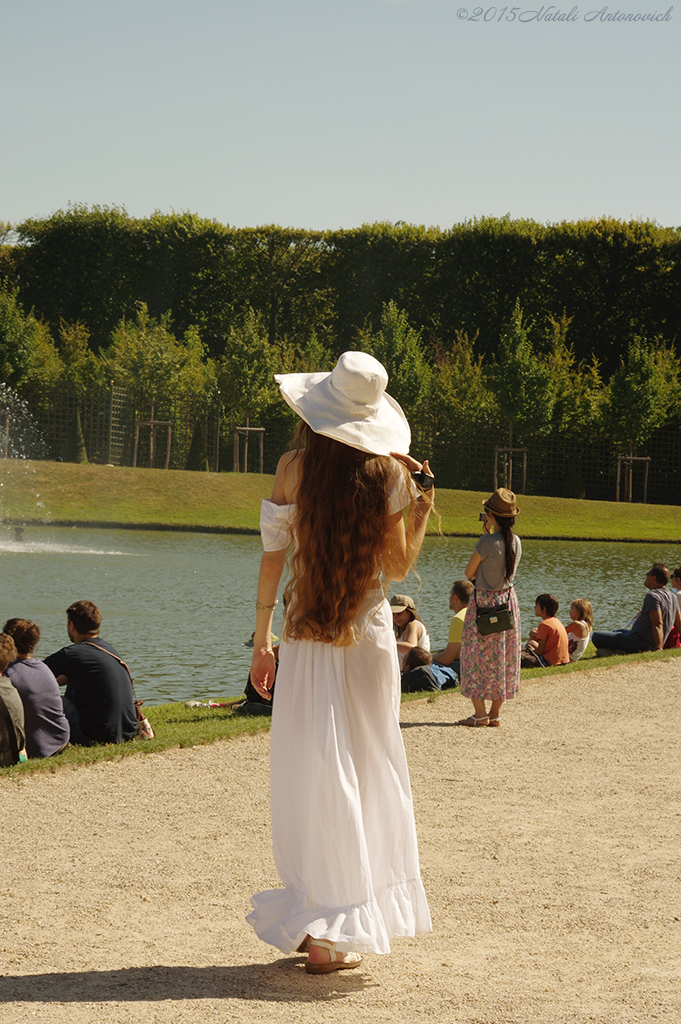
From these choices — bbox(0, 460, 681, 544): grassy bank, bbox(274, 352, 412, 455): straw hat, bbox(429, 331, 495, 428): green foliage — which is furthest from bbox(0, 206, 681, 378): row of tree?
bbox(274, 352, 412, 455): straw hat

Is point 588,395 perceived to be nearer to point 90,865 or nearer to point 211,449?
point 211,449

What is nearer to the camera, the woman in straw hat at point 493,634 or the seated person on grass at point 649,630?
the woman in straw hat at point 493,634

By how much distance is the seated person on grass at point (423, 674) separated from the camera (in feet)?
32.0

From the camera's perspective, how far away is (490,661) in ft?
26.8

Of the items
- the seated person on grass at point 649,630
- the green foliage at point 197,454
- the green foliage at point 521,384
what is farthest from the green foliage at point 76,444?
the seated person on grass at point 649,630

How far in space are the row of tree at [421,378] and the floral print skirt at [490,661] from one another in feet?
111

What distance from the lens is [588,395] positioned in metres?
43.3

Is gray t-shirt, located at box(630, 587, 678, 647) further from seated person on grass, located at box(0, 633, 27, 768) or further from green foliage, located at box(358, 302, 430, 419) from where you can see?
green foliage, located at box(358, 302, 430, 419)

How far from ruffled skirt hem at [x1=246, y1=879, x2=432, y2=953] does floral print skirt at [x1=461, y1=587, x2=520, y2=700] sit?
4503mm

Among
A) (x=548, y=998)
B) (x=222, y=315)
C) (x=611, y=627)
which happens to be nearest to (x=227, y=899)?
(x=548, y=998)

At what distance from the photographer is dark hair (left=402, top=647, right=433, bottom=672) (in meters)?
9.97

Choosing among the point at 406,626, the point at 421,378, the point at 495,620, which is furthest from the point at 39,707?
the point at 421,378

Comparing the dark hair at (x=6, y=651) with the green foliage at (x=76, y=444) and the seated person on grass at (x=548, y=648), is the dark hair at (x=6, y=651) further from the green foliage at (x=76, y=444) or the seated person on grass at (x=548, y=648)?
the green foliage at (x=76, y=444)

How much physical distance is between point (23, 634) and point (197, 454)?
3558cm
